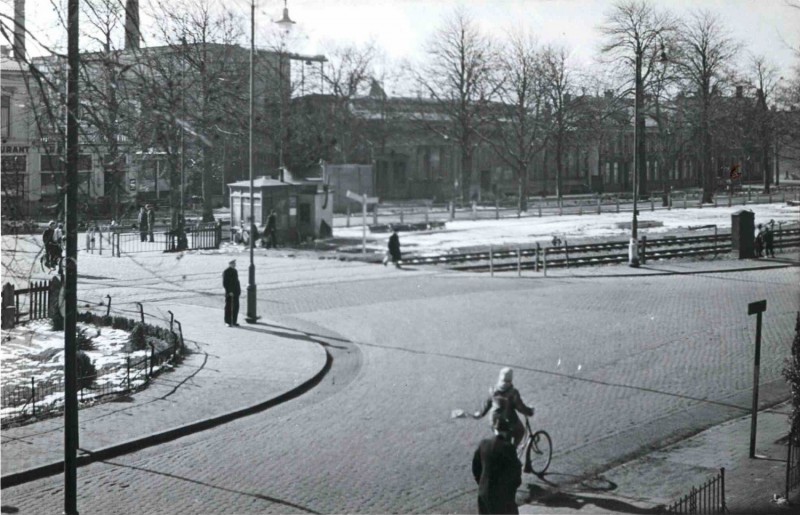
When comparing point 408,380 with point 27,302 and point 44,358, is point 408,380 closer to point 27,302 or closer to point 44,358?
point 44,358

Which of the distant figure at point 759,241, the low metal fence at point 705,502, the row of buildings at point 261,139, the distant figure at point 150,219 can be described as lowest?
the low metal fence at point 705,502

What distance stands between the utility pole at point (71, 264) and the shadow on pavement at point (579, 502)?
376cm

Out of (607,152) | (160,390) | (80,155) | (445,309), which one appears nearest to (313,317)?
(445,309)

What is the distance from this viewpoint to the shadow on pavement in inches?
302

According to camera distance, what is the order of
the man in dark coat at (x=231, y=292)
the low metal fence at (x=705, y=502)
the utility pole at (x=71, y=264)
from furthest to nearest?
1. the man in dark coat at (x=231, y=292)
2. the low metal fence at (x=705, y=502)
3. the utility pole at (x=71, y=264)

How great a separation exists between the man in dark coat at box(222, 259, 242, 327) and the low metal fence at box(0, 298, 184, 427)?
2.76ft

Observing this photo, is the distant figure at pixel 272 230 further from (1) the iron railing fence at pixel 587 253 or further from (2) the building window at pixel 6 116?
(1) the iron railing fence at pixel 587 253

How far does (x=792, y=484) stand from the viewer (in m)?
8.33

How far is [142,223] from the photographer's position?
29.2ft

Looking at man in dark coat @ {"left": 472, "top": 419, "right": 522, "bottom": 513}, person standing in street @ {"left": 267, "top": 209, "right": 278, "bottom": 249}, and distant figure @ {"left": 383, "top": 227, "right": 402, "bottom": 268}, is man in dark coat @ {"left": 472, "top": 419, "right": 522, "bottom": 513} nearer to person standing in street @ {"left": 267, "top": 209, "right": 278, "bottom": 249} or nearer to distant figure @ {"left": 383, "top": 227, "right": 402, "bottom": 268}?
person standing in street @ {"left": 267, "top": 209, "right": 278, "bottom": 249}

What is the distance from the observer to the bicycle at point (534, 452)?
831 centimetres

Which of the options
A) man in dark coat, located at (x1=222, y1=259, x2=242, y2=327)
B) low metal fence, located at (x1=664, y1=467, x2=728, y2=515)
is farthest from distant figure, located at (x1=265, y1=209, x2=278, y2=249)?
low metal fence, located at (x1=664, y1=467, x2=728, y2=515)

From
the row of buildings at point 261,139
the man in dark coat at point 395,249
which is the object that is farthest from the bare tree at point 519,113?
the man in dark coat at point 395,249

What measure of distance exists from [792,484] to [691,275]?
11.9 ft
